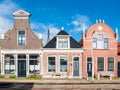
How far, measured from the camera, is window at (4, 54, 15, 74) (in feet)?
113

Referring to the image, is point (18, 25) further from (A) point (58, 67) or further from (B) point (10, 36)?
(A) point (58, 67)

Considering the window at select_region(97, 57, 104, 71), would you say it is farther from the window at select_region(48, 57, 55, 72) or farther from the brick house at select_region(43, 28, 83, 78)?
the window at select_region(48, 57, 55, 72)

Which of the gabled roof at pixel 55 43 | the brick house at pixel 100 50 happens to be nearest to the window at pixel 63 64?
the gabled roof at pixel 55 43

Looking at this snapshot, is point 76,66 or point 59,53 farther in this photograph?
point 76,66

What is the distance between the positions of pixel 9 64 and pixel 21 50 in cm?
232

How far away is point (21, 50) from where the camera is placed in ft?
114

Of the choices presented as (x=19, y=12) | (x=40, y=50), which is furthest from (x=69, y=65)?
(x=19, y=12)

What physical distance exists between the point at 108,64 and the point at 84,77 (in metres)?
3.52

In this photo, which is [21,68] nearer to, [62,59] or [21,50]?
[21,50]

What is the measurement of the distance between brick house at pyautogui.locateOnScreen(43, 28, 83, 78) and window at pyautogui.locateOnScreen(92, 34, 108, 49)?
216 cm

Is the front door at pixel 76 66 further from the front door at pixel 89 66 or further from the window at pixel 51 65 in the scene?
the window at pixel 51 65

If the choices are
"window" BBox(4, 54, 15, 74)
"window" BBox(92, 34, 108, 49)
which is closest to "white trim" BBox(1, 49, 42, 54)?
"window" BBox(4, 54, 15, 74)

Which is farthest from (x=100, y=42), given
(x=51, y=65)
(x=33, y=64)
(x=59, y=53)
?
(x=33, y=64)

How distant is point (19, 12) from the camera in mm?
35188
